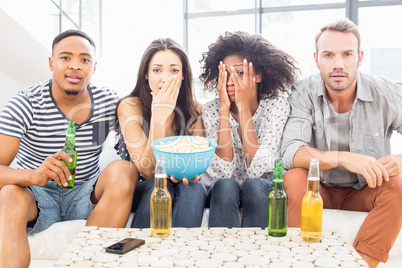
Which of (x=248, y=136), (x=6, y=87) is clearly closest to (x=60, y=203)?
(x=248, y=136)

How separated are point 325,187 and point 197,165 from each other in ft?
2.21

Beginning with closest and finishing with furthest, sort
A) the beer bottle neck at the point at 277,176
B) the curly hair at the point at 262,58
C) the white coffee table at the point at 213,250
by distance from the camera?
the white coffee table at the point at 213,250
the beer bottle neck at the point at 277,176
the curly hair at the point at 262,58

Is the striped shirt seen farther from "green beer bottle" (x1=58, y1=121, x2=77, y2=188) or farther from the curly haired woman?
the curly haired woman

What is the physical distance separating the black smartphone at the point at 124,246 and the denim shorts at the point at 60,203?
0.67 meters

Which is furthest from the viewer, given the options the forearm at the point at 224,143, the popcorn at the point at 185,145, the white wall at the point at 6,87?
the white wall at the point at 6,87

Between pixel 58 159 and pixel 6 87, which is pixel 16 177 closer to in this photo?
pixel 58 159

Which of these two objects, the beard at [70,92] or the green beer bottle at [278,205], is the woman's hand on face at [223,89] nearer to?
the beard at [70,92]

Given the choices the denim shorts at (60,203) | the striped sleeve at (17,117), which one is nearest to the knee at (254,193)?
the denim shorts at (60,203)

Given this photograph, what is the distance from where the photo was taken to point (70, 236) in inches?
70.2

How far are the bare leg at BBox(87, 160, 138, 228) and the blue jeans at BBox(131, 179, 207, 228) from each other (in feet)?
0.21

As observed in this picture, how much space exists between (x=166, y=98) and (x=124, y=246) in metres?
0.97

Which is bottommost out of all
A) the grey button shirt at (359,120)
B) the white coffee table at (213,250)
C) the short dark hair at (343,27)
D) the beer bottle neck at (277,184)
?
the white coffee table at (213,250)

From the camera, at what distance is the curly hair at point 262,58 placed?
226cm

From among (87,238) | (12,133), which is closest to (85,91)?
(12,133)
